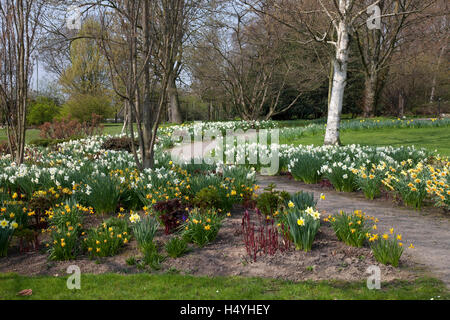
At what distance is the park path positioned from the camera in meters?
3.39

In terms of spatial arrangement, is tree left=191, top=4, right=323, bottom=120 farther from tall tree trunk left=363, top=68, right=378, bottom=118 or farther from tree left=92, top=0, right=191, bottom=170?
tree left=92, top=0, right=191, bottom=170

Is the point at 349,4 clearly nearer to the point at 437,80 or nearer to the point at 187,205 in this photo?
the point at 187,205

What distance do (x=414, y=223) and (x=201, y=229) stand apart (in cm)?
280

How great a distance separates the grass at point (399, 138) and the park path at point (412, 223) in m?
4.85

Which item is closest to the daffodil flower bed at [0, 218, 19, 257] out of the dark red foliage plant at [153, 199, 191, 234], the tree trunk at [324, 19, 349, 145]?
the dark red foliage plant at [153, 199, 191, 234]

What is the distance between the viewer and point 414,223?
178 inches

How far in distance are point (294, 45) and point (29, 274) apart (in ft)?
69.0

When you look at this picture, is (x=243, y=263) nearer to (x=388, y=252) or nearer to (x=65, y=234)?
(x=388, y=252)

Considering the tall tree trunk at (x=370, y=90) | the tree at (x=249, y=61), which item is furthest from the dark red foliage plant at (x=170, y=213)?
the tall tree trunk at (x=370, y=90)

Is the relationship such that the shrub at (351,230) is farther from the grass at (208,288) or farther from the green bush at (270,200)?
the green bush at (270,200)

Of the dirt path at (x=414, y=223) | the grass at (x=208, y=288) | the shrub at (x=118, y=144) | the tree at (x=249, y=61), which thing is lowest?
the grass at (x=208, y=288)

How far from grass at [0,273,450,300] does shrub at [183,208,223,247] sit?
0.69m

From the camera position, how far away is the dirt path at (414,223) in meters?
3.39
